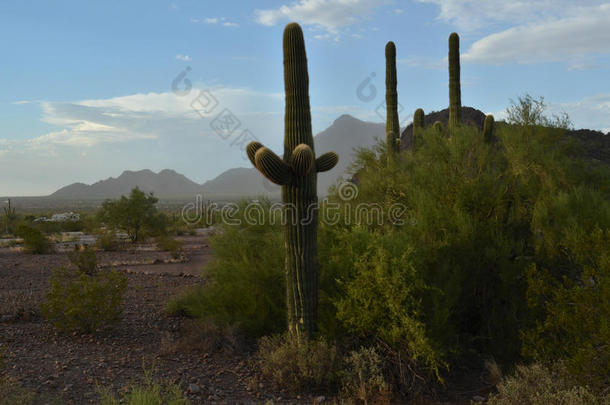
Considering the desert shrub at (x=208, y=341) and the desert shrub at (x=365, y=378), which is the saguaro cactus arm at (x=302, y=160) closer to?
the desert shrub at (x=365, y=378)

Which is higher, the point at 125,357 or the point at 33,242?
the point at 33,242

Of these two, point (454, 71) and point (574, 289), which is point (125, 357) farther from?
point (454, 71)

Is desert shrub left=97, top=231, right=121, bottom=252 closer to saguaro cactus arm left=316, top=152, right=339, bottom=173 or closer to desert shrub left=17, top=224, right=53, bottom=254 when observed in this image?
desert shrub left=17, top=224, right=53, bottom=254

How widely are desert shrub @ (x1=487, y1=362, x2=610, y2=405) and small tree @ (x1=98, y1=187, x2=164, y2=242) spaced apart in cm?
2962

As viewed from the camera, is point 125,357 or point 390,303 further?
point 125,357

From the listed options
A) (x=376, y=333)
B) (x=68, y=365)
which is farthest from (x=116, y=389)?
(x=376, y=333)

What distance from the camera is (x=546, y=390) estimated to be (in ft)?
21.1

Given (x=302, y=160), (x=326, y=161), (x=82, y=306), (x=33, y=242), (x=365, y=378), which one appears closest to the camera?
(x=365, y=378)

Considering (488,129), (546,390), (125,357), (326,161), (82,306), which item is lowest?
(125,357)

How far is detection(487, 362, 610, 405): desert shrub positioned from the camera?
613 centimetres

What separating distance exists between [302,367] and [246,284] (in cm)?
280

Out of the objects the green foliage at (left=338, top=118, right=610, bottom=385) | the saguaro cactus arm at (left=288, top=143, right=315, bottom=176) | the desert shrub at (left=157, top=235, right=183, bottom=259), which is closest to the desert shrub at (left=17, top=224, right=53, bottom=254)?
the desert shrub at (left=157, top=235, right=183, bottom=259)

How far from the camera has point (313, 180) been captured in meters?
8.82

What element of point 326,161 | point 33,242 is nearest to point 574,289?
point 326,161
